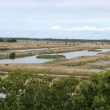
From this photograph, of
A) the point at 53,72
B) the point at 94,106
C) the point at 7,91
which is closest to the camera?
the point at 94,106

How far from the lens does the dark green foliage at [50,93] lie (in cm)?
2448

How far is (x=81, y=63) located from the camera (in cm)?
8106

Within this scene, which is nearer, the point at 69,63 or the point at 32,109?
the point at 32,109

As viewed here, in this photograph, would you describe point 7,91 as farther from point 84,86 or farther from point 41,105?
point 84,86

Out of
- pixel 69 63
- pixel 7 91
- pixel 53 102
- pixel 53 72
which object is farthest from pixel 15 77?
pixel 69 63

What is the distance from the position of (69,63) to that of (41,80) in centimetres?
5286

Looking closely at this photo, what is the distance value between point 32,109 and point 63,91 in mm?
2183

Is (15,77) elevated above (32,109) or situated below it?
above

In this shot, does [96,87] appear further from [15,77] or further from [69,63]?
[69,63]

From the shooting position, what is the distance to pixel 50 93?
25516 mm

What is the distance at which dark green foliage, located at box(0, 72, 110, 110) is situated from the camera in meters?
24.5

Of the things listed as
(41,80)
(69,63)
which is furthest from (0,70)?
(41,80)

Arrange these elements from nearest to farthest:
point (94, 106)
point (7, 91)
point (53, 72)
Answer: point (94, 106), point (7, 91), point (53, 72)

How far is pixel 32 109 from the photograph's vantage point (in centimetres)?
2534
